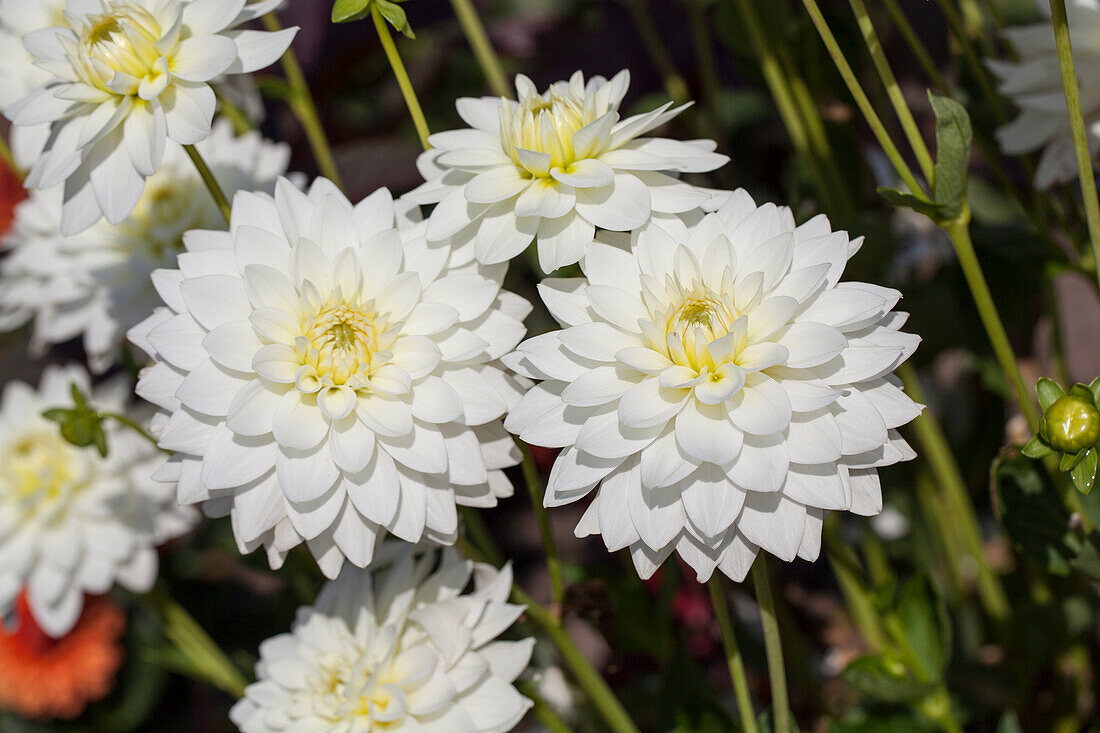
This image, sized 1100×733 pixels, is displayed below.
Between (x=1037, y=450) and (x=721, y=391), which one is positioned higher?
(x=721, y=391)

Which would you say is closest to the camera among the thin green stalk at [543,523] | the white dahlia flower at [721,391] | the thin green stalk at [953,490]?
the white dahlia flower at [721,391]

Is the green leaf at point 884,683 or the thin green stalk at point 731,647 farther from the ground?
the thin green stalk at point 731,647

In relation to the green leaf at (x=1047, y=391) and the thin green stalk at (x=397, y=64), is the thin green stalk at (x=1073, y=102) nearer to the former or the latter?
the green leaf at (x=1047, y=391)

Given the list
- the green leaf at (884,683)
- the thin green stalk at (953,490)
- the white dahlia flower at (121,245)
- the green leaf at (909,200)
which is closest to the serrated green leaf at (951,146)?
the green leaf at (909,200)

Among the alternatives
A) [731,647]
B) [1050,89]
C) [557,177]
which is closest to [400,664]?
[731,647]

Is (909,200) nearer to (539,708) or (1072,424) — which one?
(1072,424)

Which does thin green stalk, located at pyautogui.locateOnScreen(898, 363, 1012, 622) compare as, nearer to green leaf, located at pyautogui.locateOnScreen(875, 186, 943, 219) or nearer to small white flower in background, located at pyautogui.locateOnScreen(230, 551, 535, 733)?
green leaf, located at pyautogui.locateOnScreen(875, 186, 943, 219)
